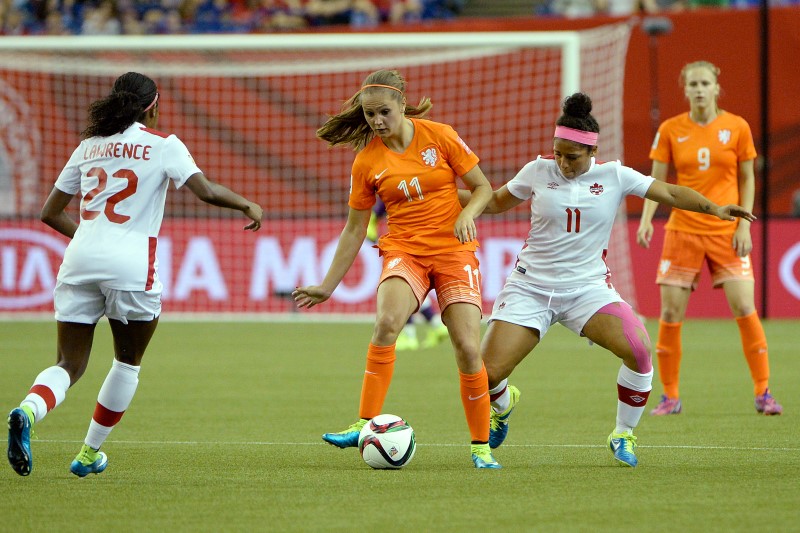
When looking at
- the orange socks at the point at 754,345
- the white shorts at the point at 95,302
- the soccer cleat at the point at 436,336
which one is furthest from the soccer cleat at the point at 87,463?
the soccer cleat at the point at 436,336

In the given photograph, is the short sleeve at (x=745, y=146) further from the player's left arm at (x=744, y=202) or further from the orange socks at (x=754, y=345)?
the orange socks at (x=754, y=345)

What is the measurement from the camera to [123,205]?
20.0 ft

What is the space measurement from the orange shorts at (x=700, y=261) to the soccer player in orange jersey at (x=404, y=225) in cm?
247

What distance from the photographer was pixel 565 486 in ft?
19.4

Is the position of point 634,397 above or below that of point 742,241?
below

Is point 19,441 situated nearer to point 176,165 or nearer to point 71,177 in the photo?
point 71,177

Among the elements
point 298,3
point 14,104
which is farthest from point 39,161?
point 298,3

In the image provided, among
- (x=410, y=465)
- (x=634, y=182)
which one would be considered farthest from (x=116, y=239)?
(x=634, y=182)

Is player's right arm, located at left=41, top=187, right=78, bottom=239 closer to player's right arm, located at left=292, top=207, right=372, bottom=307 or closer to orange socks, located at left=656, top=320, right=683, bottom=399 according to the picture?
player's right arm, located at left=292, top=207, right=372, bottom=307

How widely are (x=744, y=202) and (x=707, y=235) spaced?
36 centimetres

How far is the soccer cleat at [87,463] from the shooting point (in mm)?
6184

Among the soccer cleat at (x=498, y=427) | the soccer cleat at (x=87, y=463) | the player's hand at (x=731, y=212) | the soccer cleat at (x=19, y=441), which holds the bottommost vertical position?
the soccer cleat at (x=498, y=427)

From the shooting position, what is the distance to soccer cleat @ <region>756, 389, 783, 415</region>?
8.61 meters

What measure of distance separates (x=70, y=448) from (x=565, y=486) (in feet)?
9.84
